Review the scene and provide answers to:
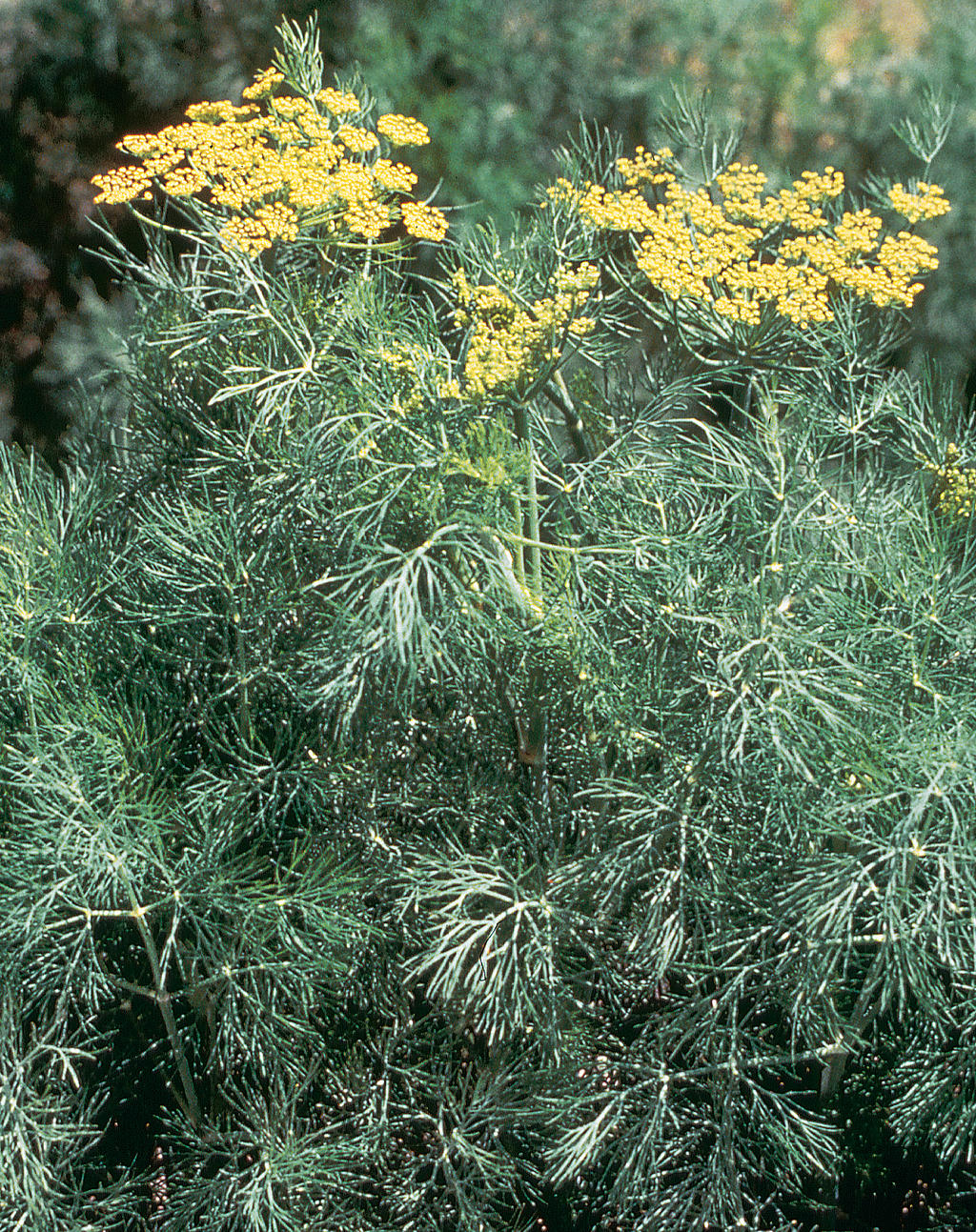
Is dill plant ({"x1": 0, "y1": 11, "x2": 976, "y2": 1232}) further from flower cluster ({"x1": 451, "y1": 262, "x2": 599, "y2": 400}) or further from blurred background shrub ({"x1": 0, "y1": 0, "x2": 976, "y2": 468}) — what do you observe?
blurred background shrub ({"x1": 0, "y1": 0, "x2": 976, "y2": 468})

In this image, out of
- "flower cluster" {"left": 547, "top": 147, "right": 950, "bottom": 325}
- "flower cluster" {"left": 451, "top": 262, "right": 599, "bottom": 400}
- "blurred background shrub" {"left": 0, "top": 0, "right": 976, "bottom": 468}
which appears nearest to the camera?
"flower cluster" {"left": 451, "top": 262, "right": 599, "bottom": 400}

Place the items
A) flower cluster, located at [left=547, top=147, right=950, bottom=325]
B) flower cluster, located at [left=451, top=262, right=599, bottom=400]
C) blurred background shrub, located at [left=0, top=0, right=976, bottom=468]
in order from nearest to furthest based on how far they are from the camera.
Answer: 1. flower cluster, located at [left=451, top=262, right=599, bottom=400]
2. flower cluster, located at [left=547, top=147, right=950, bottom=325]
3. blurred background shrub, located at [left=0, top=0, right=976, bottom=468]

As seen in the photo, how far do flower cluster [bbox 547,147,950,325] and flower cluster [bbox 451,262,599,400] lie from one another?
11cm

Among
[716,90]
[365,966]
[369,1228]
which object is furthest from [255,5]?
[369,1228]

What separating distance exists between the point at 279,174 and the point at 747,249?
65 cm

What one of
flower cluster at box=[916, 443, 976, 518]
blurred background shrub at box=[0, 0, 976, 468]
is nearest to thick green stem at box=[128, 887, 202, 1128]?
blurred background shrub at box=[0, 0, 976, 468]

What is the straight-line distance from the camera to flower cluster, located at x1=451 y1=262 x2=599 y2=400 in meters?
1.63

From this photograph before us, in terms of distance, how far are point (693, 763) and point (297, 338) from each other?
0.81 meters

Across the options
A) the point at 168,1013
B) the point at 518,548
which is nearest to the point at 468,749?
the point at 518,548

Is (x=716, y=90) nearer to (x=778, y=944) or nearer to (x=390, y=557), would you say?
(x=390, y=557)

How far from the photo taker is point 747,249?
184 centimetres

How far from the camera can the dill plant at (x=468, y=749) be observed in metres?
1.66

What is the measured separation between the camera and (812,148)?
256 centimetres

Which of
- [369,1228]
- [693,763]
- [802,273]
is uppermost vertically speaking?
[802,273]
